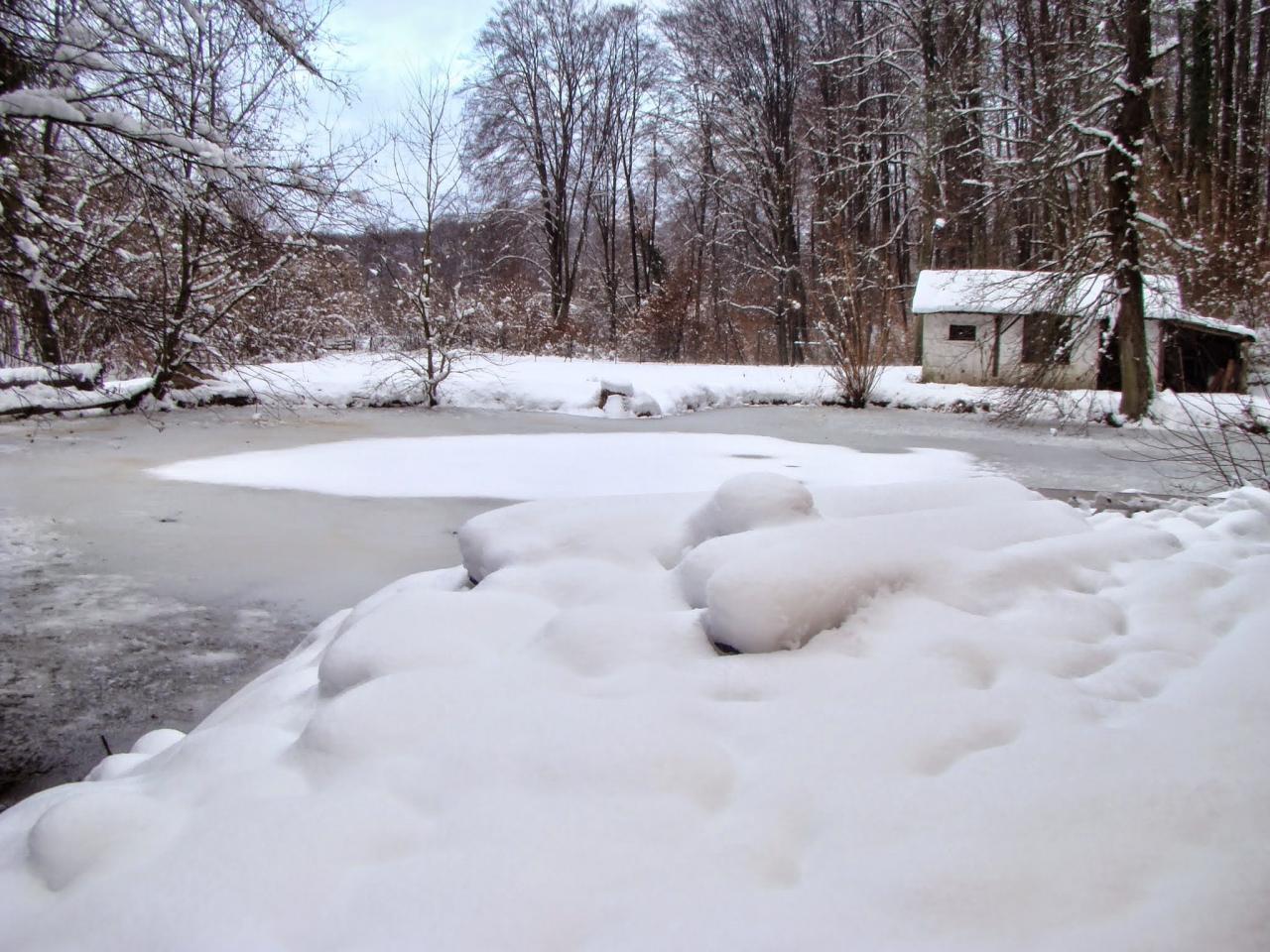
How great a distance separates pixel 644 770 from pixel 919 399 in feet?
45.6

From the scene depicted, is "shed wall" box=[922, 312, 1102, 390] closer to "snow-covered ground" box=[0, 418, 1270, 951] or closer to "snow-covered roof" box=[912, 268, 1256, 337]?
"snow-covered roof" box=[912, 268, 1256, 337]

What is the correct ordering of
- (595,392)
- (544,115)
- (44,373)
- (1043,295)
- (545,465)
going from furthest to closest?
(544,115)
(595,392)
(1043,295)
(44,373)
(545,465)

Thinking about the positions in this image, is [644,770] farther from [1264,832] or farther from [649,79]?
[649,79]

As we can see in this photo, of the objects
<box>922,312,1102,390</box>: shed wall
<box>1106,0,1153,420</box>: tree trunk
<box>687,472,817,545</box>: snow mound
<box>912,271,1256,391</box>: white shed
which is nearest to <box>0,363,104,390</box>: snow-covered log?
<box>687,472,817,545</box>: snow mound

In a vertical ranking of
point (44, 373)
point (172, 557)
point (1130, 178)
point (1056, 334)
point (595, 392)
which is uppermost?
point (1130, 178)

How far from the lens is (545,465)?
8.10m

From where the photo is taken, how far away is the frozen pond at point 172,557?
336 cm

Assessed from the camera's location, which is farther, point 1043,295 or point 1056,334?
point 1056,334

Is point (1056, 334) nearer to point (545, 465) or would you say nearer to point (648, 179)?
point (545, 465)

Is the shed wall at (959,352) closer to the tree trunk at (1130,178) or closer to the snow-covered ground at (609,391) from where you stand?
the snow-covered ground at (609,391)

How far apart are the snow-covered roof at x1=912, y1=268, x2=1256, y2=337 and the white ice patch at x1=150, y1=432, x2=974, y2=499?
3.09m

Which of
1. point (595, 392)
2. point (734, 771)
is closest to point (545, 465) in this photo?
point (595, 392)

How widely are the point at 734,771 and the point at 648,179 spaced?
27.0 m

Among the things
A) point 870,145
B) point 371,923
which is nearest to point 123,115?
point 371,923
